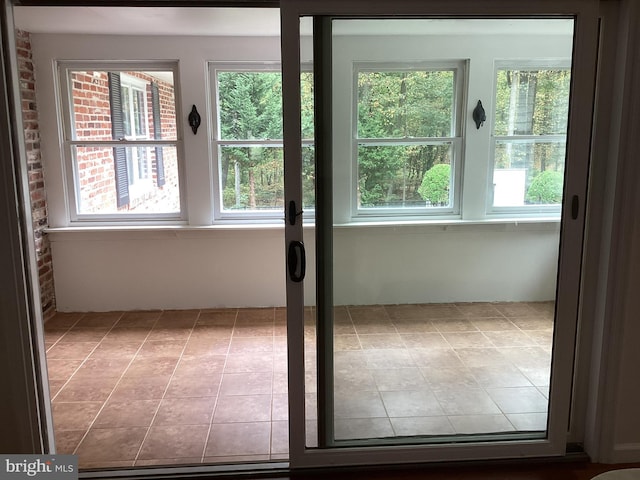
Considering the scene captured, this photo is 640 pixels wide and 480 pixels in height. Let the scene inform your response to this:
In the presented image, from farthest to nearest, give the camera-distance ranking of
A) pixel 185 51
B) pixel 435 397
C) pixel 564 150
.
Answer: pixel 185 51, pixel 435 397, pixel 564 150

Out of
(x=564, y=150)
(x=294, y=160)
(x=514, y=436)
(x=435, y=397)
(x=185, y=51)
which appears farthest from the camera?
(x=185, y=51)

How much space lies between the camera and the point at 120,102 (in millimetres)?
4477

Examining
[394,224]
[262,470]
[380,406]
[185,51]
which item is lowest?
[262,470]

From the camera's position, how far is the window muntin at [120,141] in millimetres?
4430

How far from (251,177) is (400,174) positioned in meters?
2.38

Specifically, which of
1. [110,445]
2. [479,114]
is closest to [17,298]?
[110,445]

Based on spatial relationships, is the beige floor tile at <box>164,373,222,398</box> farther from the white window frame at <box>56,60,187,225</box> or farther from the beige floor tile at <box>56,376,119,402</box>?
the white window frame at <box>56,60,187,225</box>

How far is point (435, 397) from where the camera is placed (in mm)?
2764

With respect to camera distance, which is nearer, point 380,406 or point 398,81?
point 398,81

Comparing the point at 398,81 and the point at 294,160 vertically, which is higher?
the point at 398,81

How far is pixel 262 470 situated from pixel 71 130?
326 cm

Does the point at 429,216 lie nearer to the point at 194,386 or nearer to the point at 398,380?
the point at 398,380

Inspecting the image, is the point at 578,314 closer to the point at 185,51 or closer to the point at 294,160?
the point at 294,160

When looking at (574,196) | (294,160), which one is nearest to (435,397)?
(574,196)
